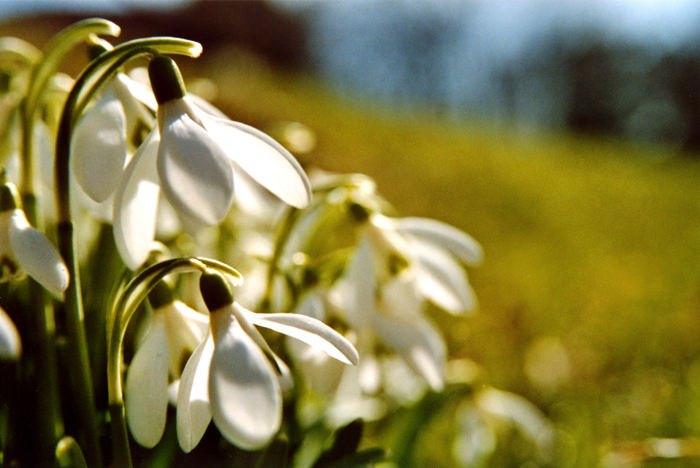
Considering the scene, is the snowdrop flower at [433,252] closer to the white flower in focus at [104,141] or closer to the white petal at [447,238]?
the white petal at [447,238]

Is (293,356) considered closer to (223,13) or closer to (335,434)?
(335,434)

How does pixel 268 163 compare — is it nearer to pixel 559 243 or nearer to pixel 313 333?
pixel 313 333

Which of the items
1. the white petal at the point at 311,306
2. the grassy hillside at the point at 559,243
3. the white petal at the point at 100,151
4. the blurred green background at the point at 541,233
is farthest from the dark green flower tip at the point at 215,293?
the grassy hillside at the point at 559,243

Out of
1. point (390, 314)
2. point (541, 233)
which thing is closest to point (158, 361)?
point (390, 314)

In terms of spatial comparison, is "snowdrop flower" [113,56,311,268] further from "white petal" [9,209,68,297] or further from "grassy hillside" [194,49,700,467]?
"grassy hillside" [194,49,700,467]

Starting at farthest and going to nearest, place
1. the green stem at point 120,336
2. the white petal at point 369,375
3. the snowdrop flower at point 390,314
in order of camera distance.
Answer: the white petal at point 369,375 < the snowdrop flower at point 390,314 < the green stem at point 120,336
